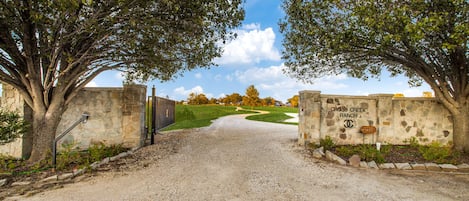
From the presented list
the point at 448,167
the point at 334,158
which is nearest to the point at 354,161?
the point at 334,158

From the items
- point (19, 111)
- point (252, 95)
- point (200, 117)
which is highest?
point (252, 95)

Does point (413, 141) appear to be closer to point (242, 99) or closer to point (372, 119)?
point (372, 119)

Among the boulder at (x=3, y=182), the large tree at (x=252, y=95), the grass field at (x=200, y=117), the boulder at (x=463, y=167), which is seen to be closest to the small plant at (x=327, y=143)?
the boulder at (x=463, y=167)

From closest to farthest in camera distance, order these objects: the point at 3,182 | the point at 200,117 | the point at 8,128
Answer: the point at 3,182 < the point at 8,128 < the point at 200,117

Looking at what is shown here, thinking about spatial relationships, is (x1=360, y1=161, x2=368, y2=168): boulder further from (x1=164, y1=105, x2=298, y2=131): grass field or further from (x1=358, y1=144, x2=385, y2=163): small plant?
(x1=164, y1=105, x2=298, y2=131): grass field

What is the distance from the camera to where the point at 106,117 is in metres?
7.54

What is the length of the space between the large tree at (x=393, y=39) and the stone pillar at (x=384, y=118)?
1.27 metres

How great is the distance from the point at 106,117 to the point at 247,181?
541 cm

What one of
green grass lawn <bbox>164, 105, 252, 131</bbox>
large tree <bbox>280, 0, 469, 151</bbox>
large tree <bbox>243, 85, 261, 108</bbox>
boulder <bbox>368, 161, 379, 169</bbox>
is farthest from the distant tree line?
boulder <bbox>368, 161, 379, 169</bbox>

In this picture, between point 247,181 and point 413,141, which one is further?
point 413,141

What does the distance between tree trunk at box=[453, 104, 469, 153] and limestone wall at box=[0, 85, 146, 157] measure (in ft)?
32.9

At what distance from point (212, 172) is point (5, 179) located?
4.13m

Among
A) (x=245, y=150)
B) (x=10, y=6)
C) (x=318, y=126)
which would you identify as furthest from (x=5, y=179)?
(x=318, y=126)

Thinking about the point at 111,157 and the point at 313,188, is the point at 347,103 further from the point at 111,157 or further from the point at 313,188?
the point at 111,157
